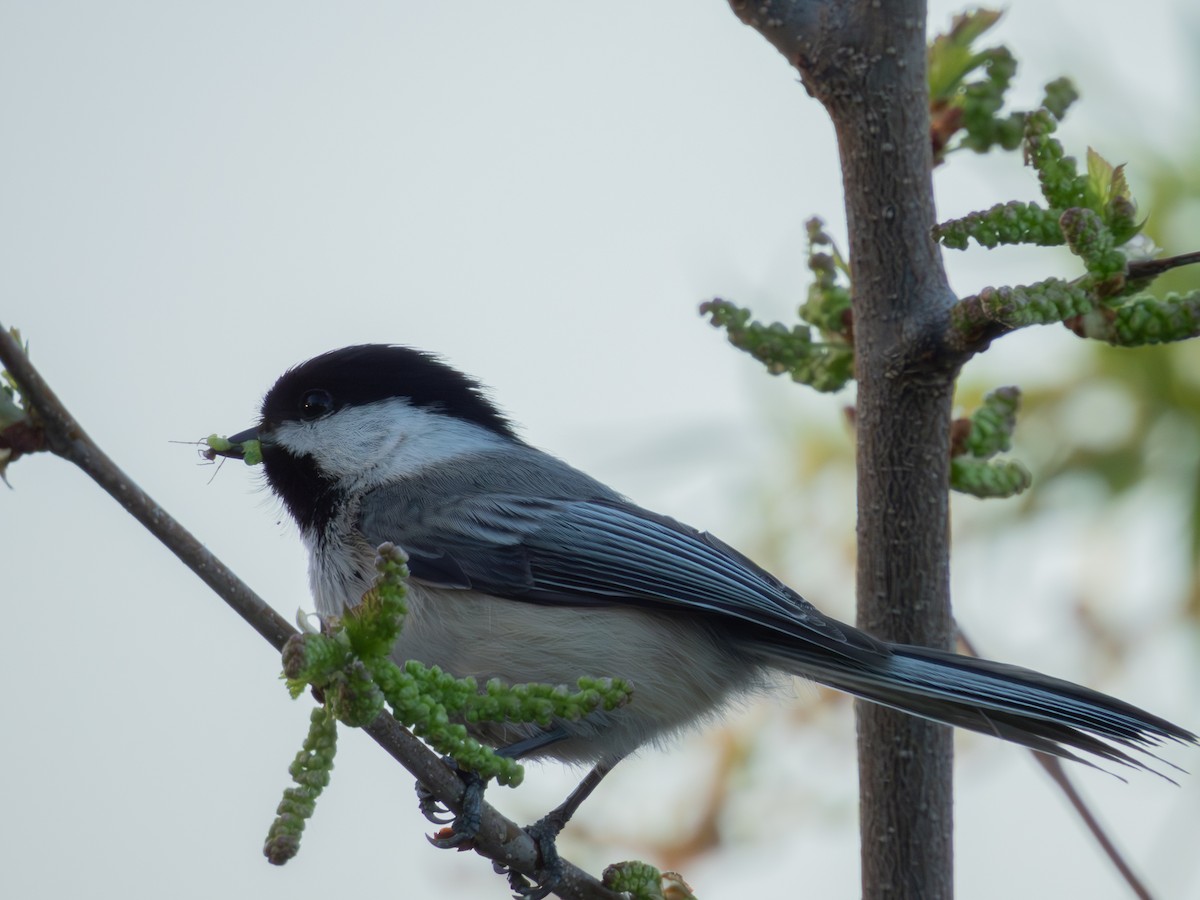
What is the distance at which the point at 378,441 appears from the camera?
2.51 meters

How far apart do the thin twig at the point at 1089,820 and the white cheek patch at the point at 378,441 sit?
1221mm

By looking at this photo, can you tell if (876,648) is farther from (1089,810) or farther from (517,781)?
(517,781)

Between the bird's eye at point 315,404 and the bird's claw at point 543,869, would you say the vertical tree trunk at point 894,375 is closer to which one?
the bird's claw at point 543,869

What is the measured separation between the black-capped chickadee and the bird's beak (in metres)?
0.10

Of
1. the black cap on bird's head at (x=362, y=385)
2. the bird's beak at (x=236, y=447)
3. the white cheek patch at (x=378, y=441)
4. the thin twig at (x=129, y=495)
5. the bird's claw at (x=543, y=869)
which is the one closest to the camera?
the thin twig at (x=129, y=495)

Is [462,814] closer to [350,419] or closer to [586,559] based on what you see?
[586,559]

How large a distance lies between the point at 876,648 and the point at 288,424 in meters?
1.29

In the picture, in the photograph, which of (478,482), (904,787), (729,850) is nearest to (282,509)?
(478,482)

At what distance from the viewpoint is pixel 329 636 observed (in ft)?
3.67

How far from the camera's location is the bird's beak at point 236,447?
2008mm

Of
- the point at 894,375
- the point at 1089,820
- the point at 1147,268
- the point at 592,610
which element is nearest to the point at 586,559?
the point at 592,610

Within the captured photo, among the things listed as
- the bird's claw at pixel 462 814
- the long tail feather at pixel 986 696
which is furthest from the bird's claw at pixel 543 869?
the long tail feather at pixel 986 696

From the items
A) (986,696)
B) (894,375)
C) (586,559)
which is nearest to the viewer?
(894,375)

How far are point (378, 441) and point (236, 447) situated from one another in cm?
30
